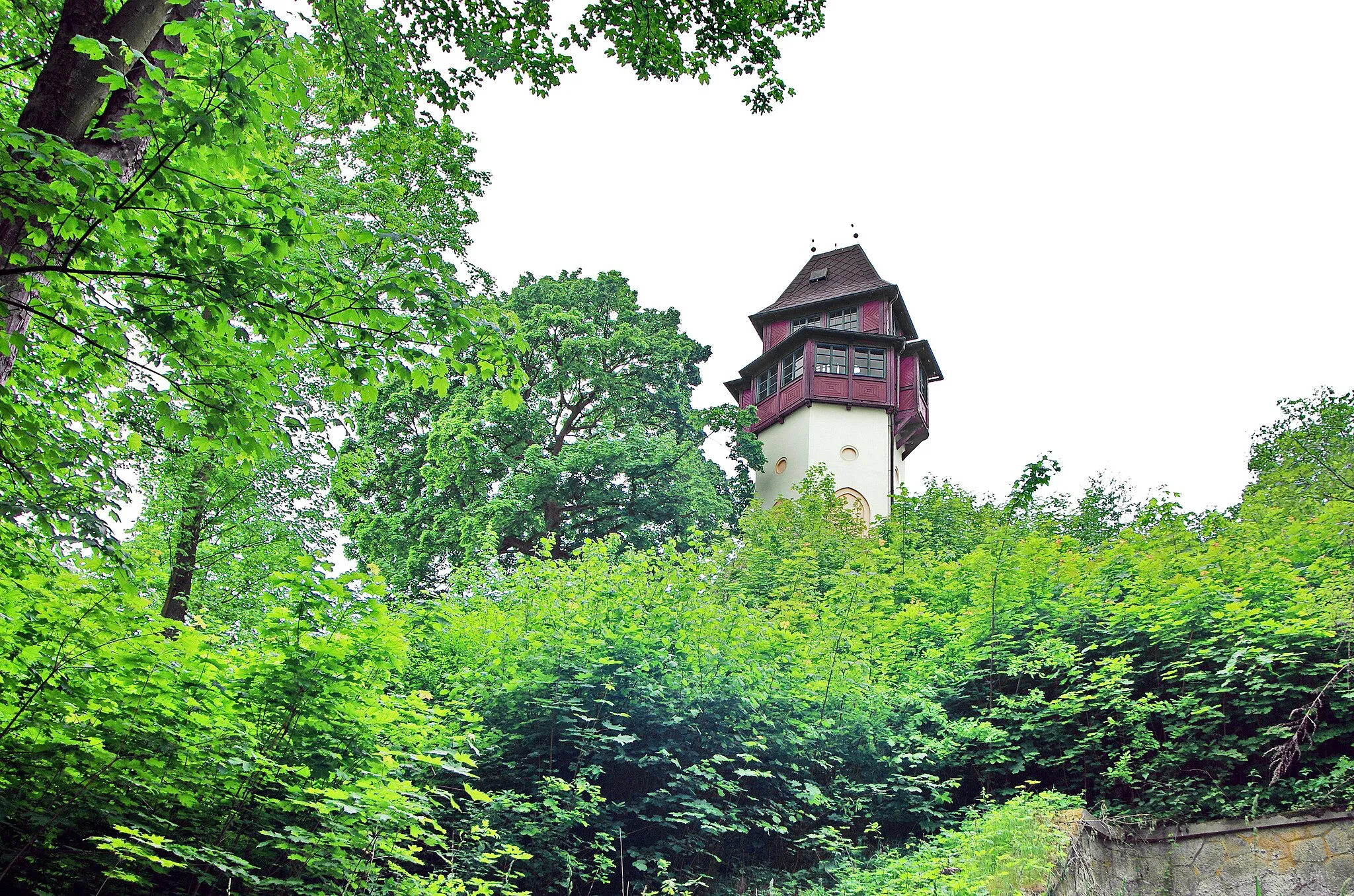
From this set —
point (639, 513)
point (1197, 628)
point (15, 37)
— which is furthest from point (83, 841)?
point (639, 513)

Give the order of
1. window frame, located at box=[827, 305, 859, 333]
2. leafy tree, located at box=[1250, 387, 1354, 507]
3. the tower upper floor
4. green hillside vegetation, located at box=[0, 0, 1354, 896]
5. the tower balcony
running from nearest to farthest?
green hillside vegetation, located at box=[0, 0, 1354, 896], leafy tree, located at box=[1250, 387, 1354, 507], the tower balcony, the tower upper floor, window frame, located at box=[827, 305, 859, 333]

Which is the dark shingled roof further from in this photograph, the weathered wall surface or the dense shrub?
the dense shrub

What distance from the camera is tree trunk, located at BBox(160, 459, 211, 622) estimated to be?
39.0ft

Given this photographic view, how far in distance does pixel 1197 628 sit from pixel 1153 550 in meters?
1.81

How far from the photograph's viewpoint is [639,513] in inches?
801

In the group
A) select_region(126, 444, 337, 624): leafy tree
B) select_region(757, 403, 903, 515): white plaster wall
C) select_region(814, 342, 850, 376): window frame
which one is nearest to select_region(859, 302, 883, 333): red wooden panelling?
select_region(814, 342, 850, 376): window frame

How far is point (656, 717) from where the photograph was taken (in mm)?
8109

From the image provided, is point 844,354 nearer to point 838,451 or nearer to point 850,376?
point 850,376

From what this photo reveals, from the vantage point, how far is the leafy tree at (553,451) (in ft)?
61.9

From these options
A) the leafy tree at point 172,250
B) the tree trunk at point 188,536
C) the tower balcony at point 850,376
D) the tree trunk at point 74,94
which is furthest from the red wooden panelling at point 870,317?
the tree trunk at point 74,94

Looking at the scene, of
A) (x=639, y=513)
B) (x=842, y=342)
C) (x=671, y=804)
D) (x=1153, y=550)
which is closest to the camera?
(x=671, y=804)

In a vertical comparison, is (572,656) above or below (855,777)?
above

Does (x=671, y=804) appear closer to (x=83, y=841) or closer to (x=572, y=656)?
(x=572, y=656)

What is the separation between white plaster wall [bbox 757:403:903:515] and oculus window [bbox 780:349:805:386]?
1.28 metres
